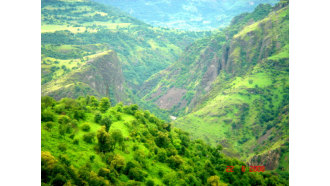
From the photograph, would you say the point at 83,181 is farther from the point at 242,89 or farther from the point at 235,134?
the point at 242,89

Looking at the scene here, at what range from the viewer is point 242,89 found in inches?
5674

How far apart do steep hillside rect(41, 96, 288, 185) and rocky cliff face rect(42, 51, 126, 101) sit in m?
61.8

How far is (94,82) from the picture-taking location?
15362 cm

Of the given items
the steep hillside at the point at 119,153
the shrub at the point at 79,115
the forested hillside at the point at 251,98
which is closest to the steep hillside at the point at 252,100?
the forested hillside at the point at 251,98

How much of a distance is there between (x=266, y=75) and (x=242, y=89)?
14.1 metres

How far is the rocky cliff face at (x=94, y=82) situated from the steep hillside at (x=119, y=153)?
203ft

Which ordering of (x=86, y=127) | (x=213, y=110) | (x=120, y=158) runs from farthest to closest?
(x=213, y=110) < (x=86, y=127) < (x=120, y=158)

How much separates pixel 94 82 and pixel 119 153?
370ft

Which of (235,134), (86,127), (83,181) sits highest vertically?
(86,127)

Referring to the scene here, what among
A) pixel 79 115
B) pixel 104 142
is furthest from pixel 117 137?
pixel 79 115

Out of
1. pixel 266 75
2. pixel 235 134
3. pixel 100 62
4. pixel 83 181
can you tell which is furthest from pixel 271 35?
pixel 83 181

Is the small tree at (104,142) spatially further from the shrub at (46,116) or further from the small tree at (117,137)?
the shrub at (46,116)

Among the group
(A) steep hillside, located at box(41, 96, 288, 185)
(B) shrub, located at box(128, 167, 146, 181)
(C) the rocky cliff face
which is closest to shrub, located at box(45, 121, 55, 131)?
(A) steep hillside, located at box(41, 96, 288, 185)

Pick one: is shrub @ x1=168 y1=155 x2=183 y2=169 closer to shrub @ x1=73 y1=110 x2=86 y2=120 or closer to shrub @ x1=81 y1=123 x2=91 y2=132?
shrub @ x1=81 y1=123 x2=91 y2=132
